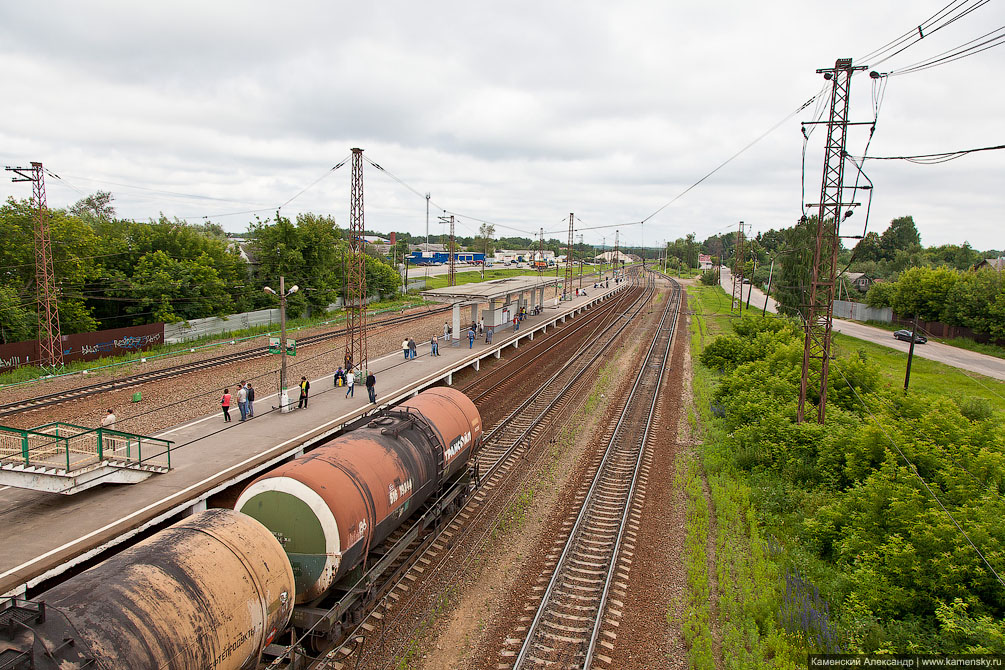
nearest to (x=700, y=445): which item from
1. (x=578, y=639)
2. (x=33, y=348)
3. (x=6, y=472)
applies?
(x=578, y=639)

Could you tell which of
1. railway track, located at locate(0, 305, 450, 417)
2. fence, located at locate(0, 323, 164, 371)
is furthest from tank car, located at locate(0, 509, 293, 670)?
fence, located at locate(0, 323, 164, 371)

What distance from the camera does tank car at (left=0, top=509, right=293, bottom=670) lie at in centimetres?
573

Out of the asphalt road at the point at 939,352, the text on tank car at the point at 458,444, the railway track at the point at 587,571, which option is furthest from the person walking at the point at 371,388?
the asphalt road at the point at 939,352

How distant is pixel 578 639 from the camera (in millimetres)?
10469

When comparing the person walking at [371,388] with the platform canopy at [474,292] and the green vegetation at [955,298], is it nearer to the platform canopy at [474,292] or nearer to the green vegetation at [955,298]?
the platform canopy at [474,292]

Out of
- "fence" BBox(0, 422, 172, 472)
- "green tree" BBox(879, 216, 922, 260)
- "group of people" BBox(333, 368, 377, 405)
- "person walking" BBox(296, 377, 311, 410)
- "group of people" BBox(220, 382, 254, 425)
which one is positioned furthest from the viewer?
"green tree" BBox(879, 216, 922, 260)

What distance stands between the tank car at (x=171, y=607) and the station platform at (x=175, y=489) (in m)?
4.71

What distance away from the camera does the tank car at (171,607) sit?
5727 millimetres

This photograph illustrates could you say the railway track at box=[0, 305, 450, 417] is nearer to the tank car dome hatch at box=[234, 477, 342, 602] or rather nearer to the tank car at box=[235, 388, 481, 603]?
the tank car at box=[235, 388, 481, 603]

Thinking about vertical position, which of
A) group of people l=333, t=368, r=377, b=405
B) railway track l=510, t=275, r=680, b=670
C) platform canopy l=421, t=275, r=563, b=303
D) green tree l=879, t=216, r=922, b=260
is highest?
green tree l=879, t=216, r=922, b=260

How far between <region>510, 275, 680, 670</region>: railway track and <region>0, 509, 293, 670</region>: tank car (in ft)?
15.1

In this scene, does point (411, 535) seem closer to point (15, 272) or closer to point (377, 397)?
point (377, 397)

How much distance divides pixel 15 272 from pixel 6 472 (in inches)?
1238

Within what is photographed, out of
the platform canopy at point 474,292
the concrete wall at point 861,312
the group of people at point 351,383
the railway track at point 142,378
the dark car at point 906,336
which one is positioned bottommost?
the railway track at point 142,378
